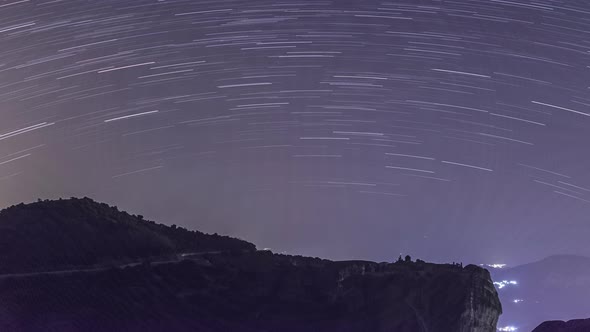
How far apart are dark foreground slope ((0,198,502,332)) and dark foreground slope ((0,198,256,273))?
0.44 metres

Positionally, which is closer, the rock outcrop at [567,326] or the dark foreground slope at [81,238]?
the rock outcrop at [567,326]

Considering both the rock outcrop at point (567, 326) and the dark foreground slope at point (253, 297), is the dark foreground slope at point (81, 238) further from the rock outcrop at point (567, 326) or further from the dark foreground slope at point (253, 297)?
the rock outcrop at point (567, 326)

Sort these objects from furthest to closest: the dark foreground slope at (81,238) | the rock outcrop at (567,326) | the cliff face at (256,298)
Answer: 1. the dark foreground slope at (81,238)
2. the rock outcrop at (567,326)
3. the cliff face at (256,298)

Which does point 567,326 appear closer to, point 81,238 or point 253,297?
point 253,297

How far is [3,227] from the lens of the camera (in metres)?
19.3

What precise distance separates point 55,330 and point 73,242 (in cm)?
372

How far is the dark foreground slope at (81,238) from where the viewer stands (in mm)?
18328

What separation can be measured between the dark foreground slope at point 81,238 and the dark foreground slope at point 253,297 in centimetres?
44

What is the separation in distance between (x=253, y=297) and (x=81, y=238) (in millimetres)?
5081

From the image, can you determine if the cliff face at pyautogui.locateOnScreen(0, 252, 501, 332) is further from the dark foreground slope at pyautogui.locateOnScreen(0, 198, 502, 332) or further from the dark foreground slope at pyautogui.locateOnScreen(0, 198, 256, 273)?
the dark foreground slope at pyautogui.locateOnScreen(0, 198, 256, 273)

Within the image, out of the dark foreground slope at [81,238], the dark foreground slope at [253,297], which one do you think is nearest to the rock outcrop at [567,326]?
the dark foreground slope at [253,297]

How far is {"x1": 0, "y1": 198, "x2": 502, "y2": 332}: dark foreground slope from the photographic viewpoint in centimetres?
1667

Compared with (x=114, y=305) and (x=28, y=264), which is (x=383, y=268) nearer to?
(x=114, y=305)

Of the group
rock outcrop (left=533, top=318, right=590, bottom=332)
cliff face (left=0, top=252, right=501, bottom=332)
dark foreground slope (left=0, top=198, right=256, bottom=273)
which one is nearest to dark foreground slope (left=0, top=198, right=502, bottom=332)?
cliff face (left=0, top=252, right=501, bottom=332)
